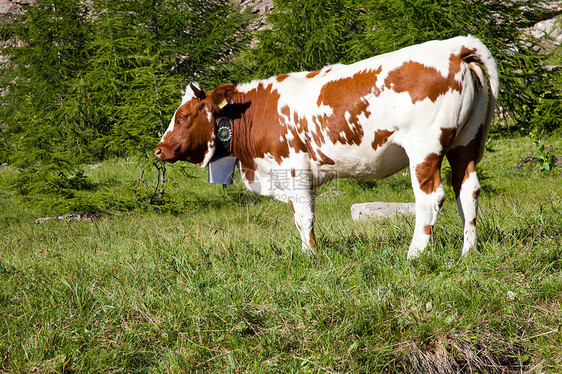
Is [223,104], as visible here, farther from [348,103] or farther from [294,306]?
[294,306]

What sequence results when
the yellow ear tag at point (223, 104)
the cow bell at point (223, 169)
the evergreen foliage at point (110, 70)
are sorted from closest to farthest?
1. the yellow ear tag at point (223, 104)
2. the cow bell at point (223, 169)
3. the evergreen foliage at point (110, 70)

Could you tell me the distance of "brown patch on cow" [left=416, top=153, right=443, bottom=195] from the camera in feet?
12.4

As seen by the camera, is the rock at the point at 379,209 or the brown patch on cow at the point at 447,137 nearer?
the brown patch on cow at the point at 447,137

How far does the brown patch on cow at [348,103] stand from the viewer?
396cm

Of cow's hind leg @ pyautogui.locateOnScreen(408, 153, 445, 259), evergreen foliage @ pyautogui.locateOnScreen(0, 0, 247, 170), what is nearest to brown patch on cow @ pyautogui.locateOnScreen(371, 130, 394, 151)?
cow's hind leg @ pyautogui.locateOnScreen(408, 153, 445, 259)

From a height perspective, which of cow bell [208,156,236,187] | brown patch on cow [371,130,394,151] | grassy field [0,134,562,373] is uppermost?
brown patch on cow [371,130,394,151]

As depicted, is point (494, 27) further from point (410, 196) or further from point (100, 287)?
point (100, 287)

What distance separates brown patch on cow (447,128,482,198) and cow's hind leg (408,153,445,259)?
0.92ft

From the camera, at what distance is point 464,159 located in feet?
13.2

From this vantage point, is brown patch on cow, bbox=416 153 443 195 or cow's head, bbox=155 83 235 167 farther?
cow's head, bbox=155 83 235 167

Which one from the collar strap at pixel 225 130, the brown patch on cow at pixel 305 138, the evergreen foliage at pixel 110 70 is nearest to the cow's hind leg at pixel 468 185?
the brown patch on cow at pixel 305 138

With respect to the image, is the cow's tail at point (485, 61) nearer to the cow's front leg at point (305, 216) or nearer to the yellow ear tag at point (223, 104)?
the cow's front leg at point (305, 216)

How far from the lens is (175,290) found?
356 centimetres

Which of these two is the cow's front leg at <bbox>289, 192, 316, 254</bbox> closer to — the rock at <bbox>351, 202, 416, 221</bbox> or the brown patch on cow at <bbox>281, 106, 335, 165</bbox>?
the brown patch on cow at <bbox>281, 106, 335, 165</bbox>
